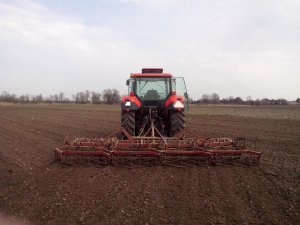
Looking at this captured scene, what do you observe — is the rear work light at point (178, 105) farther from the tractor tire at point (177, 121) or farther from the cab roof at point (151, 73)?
the cab roof at point (151, 73)

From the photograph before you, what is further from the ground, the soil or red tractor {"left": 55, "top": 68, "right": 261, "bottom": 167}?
red tractor {"left": 55, "top": 68, "right": 261, "bottom": 167}

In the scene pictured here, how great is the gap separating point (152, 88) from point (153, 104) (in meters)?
0.52

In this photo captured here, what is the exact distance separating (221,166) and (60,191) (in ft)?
9.89

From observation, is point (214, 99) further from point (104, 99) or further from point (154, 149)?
point (154, 149)

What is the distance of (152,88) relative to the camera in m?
8.70

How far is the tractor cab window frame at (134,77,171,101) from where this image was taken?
28.1 feet

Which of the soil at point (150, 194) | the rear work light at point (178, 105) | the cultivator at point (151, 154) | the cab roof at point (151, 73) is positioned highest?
the cab roof at point (151, 73)

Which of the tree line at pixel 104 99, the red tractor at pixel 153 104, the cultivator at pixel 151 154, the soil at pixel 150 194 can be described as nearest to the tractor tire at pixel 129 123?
the red tractor at pixel 153 104

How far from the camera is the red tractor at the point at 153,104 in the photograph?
7852 millimetres

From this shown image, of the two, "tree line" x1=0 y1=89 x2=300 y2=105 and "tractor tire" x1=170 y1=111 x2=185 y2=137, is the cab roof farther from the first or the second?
"tree line" x1=0 y1=89 x2=300 y2=105

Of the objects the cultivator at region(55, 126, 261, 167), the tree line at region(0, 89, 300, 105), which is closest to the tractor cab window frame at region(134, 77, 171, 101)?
the cultivator at region(55, 126, 261, 167)

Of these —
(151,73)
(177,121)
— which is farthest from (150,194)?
(151,73)

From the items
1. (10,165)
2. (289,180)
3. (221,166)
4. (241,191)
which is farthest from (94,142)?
(289,180)

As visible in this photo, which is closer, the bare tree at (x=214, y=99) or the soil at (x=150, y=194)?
the soil at (x=150, y=194)
